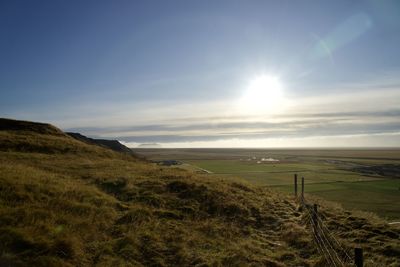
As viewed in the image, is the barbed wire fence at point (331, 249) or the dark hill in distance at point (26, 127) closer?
the barbed wire fence at point (331, 249)

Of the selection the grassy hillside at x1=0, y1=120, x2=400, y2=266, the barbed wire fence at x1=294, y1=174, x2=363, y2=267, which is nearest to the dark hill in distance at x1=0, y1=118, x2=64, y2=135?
the grassy hillside at x1=0, y1=120, x2=400, y2=266

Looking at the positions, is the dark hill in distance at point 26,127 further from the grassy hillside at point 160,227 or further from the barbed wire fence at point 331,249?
the barbed wire fence at point 331,249

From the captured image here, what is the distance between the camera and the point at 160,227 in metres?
13.2

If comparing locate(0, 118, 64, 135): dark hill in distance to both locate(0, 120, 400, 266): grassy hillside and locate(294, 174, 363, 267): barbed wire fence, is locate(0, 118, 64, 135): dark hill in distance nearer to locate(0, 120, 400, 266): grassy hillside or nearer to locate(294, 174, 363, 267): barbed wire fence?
locate(0, 120, 400, 266): grassy hillside

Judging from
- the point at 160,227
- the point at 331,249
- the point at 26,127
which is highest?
the point at 26,127

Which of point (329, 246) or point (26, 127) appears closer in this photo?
point (329, 246)

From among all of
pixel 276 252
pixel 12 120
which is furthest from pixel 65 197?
pixel 12 120

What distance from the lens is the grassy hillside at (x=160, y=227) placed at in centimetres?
1001

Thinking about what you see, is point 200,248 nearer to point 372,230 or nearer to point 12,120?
point 372,230

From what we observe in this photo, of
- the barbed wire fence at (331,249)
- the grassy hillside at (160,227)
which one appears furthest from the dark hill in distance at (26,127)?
the barbed wire fence at (331,249)

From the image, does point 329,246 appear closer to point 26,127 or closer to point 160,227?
point 160,227

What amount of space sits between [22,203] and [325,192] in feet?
194

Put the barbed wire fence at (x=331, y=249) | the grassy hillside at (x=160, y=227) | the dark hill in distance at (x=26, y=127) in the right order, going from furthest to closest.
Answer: the dark hill in distance at (x=26, y=127)
the grassy hillside at (x=160, y=227)
the barbed wire fence at (x=331, y=249)

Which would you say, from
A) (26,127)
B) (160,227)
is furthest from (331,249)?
(26,127)
